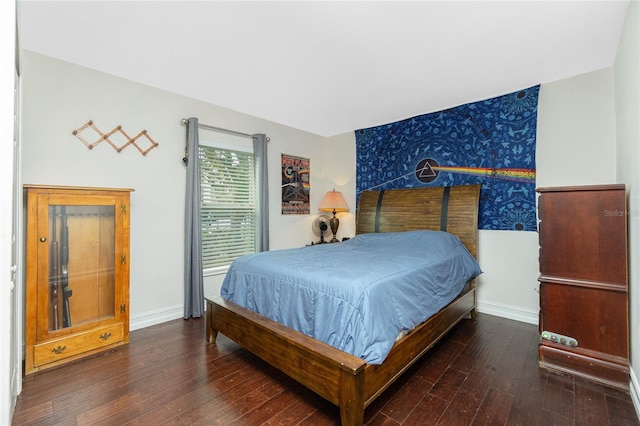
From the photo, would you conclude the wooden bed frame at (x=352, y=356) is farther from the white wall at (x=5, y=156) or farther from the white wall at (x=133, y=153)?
the white wall at (x=5, y=156)

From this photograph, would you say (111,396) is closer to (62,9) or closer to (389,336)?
(389,336)

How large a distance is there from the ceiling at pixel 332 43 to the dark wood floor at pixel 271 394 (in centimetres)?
254

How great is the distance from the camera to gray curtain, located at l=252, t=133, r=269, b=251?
153 inches

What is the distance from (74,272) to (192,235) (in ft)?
3.52

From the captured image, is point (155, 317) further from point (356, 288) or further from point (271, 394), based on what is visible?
point (356, 288)

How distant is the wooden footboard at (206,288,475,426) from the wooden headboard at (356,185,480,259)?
1116 millimetres

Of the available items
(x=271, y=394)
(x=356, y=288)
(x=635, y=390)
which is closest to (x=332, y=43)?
(x=356, y=288)

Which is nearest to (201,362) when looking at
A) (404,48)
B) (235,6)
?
(235,6)

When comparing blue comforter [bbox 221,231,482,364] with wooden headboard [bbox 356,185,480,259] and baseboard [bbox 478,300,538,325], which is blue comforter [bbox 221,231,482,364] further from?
baseboard [bbox 478,300,538,325]

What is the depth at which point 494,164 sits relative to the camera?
10.7ft

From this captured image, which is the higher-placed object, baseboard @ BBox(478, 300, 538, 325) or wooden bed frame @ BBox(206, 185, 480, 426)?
wooden bed frame @ BBox(206, 185, 480, 426)

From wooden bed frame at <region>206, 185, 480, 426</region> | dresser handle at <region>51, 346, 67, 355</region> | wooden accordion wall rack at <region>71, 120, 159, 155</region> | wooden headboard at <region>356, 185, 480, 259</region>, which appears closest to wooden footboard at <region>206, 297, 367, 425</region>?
wooden bed frame at <region>206, 185, 480, 426</region>

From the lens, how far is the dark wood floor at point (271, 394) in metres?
1.64

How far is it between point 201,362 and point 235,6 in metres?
2.62
